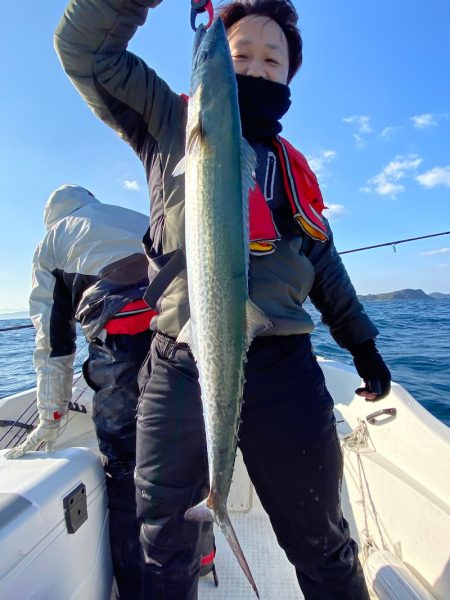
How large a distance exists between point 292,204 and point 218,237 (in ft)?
2.45

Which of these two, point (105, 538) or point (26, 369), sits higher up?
point (105, 538)

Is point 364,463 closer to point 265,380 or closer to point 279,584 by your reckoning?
point 279,584

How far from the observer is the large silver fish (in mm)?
1255

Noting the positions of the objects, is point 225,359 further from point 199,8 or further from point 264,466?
point 199,8

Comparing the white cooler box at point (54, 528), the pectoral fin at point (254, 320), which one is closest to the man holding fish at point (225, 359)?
the pectoral fin at point (254, 320)

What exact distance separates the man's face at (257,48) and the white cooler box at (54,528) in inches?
82.4

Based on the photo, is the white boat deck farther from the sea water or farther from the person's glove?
the sea water

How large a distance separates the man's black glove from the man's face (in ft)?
4.86

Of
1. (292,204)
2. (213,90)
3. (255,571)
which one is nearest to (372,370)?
(292,204)

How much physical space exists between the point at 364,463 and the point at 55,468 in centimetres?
243

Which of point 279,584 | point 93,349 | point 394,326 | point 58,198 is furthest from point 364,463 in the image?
point 394,326

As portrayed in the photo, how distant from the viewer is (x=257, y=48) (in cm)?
190

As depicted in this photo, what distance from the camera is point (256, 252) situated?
1660 millimetres

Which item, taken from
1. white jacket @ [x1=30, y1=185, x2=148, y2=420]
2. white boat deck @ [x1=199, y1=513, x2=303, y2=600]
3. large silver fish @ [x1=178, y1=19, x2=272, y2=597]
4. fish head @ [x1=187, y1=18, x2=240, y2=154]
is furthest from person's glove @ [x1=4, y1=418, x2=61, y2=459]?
fish head @ [x1=187, y1=18, x2=240, y2=154]
